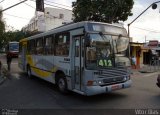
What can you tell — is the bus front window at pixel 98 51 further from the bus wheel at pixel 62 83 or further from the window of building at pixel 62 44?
the bus wheel at pixel 62 83

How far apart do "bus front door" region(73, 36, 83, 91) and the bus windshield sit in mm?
514

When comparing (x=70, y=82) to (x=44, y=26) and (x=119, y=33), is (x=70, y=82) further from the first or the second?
(x=44, y=26)

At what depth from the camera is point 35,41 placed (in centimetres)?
1443

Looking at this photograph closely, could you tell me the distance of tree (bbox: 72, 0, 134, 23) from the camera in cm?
2990

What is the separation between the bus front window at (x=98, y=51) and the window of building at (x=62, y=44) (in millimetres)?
1577

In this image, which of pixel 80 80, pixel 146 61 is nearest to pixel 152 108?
pixel 80 80

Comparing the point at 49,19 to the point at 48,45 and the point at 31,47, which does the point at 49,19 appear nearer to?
the point at 31,47

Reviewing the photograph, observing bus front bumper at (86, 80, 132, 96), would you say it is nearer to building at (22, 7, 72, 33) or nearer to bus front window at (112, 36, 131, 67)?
bus front window at (112, 36, 131, 67)

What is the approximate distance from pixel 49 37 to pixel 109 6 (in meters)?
19.5

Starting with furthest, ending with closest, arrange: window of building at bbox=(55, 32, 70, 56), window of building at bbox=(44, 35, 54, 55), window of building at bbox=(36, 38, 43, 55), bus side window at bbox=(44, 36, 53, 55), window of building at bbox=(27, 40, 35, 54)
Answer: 1. window of building at bbox=(27, 40, 35, 54)
2. window of building at bbox=(36, 38, 43, 55)
3. bus side window at bbox=(44, 36, 53, 55)
4. window of building at bbox=(44, 35, 54, 55)
5. window of building at bbox=(55, 32, 70, 56)

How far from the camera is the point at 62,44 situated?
10.5 meters

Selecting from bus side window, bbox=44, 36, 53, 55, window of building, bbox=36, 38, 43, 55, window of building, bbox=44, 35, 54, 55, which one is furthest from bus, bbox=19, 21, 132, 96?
window of building, bbox=36, 38, 43, 55

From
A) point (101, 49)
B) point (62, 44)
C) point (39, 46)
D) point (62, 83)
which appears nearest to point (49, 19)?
point (39, 46)

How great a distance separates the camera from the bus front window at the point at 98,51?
8625 millimetres
